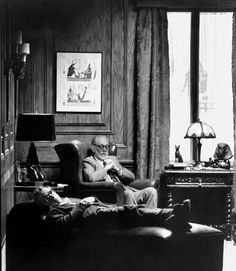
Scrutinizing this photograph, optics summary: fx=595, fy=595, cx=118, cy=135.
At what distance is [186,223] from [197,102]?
3.75 meters

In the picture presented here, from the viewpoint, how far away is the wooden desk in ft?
22.1

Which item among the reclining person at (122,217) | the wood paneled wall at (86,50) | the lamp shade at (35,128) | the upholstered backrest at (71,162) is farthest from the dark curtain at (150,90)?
the reclining person at (122,217)

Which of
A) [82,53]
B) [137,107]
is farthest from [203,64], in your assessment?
[82,53]

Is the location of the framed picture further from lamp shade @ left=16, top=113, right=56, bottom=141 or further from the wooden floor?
the wooden floor

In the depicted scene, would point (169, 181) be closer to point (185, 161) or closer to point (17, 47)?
point (185, 161)

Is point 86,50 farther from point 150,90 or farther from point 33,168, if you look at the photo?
point 33,168

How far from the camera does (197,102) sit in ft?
24.8

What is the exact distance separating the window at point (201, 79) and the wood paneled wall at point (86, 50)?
58cm

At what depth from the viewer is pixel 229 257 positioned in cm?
572

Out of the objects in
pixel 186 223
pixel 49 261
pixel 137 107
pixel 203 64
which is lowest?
pixel 49 261

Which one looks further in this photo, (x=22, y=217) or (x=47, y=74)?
(x=47, y=74)

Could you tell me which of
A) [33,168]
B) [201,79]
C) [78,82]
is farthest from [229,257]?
[78,82]

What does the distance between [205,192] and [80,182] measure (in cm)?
156

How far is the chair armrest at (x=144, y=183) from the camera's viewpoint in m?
6.66
